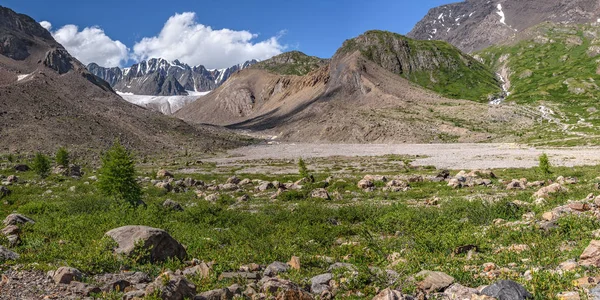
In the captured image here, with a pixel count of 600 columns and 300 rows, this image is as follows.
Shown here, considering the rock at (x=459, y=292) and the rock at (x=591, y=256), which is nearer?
the rock at (x=459, y=292)

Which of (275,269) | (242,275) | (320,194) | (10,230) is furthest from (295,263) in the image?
(320,194)

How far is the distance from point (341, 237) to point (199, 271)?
26.3ft

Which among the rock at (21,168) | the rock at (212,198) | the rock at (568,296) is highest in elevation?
the rock at (21,168)

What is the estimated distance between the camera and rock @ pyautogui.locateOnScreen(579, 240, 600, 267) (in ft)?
31.9

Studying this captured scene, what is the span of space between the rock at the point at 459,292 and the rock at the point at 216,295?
536 centimetres

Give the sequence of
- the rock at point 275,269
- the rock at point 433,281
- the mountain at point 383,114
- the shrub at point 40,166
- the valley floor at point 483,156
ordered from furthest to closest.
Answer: the mountain at point 383,114
the valley floor at point 483,156
the shrub at point 40,166
the rock at point 275,269
the rock at point 433,281

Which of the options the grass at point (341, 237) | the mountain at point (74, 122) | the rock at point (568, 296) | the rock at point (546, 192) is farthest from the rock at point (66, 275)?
the mountain at point (74, 122)

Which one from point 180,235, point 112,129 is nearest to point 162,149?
point 112,129

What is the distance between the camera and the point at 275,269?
38.9 ft

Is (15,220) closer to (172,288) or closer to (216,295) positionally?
(172,288)

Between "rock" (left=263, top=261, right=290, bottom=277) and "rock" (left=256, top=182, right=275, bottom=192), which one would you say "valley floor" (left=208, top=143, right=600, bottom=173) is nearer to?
"rock" (left=256, top=182, right=275, bottom=192)

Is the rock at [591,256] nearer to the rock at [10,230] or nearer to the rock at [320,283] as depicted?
the rock at [320,283]

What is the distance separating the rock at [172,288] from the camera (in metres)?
8.74

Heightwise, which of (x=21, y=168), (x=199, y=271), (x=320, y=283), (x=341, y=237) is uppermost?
(x=21, y=168)
